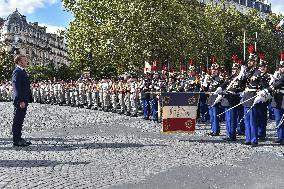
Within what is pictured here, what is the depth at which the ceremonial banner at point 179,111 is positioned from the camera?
1333 centimetres

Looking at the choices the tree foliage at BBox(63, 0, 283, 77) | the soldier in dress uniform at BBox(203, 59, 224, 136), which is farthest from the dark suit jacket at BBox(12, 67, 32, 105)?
the tree foliage at BBox(63, 0, 283, 77)

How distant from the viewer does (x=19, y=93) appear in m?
12.2

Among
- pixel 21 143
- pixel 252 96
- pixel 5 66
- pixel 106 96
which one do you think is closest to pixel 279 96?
pixel 252 96

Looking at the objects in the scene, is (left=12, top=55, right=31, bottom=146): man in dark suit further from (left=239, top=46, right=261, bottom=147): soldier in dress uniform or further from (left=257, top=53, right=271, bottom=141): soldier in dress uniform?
(left=257, top=53, right=271, bottom=141): soldier in dress uniform

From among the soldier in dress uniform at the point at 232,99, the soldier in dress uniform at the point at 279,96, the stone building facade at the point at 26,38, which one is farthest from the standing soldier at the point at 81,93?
the stone building facade at the point at 26,38

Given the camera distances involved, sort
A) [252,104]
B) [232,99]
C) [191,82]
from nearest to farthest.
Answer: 1. [252,104]
2. [232,99]
3. [191,82]

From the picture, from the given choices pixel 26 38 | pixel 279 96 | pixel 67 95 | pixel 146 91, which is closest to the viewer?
pixel 279 96

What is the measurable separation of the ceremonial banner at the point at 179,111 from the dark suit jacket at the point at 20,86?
352 cm

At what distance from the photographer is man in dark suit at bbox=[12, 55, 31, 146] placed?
1223 centimetres

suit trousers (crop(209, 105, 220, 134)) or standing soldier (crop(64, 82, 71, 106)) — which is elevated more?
standing soldier (crop(64, 82, 71, 106))

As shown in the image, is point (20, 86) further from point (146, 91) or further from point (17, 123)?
point (146, 91)

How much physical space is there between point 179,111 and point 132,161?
12.7 feet

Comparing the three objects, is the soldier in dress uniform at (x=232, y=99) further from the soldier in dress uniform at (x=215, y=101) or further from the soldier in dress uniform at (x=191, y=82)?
the soldier in dress uniform at (x=191, y=82)

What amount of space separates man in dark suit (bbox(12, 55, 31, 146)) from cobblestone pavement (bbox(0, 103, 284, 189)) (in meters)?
0.43
